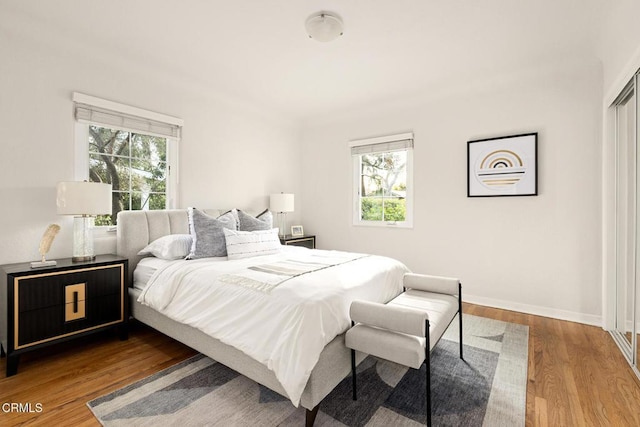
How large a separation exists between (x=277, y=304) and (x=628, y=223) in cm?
292

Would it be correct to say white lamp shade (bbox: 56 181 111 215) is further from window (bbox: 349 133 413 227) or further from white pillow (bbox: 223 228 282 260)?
window (bbox: 349 133 413 227)

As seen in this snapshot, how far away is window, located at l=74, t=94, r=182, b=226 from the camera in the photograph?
115 inches

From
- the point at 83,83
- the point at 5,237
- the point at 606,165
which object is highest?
the point at 83,83

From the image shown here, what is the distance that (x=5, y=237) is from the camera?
2.47 metres

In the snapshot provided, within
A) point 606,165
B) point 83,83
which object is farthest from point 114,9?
point 606,165

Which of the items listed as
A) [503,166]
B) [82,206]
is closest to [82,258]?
[82,206]

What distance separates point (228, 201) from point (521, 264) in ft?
11.8

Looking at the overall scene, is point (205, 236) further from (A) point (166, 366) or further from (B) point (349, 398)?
(B) point (349, 398)

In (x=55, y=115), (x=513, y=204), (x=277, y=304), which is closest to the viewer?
(x=277, y=304)

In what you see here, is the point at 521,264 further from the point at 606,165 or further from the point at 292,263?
the point at 292,263

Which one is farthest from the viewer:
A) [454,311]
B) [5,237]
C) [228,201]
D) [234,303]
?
[228,201]

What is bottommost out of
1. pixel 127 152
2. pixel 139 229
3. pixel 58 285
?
pixel 58 285

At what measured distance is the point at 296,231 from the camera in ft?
16.5

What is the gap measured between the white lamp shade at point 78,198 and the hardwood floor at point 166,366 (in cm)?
114
